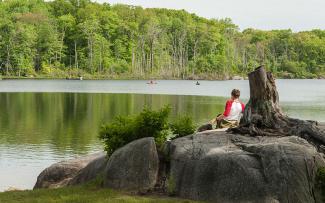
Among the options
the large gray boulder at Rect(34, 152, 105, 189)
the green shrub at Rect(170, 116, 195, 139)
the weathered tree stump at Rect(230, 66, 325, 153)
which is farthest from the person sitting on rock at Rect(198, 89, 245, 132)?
the large gray boulder at Rect(34, 152, 105, 189)

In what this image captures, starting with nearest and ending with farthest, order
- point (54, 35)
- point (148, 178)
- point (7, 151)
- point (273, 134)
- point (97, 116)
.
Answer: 1. point (148, 178)
2. point (273, 134)
3. point (7, 151)
4. point (97, 116)
5. point (54, 35)

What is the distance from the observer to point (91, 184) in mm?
12734

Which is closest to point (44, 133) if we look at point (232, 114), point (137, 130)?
point (232, 114)

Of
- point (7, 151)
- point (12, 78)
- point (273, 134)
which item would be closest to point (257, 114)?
point (273, 134)

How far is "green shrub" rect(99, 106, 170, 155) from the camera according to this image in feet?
44.9

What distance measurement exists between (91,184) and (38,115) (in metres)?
35.0

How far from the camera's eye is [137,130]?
1380 centimetres

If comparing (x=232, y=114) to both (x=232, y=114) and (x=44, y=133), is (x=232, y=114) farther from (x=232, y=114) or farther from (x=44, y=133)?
(x=44, y=133)

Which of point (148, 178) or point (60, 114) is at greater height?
point (148, 178)

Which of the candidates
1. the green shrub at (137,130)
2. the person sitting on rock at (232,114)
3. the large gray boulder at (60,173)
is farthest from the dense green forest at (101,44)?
the green shrub at (137,130)

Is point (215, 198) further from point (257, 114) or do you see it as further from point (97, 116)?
point (97, 116)

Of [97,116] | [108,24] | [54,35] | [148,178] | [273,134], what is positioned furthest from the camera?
[108,24]

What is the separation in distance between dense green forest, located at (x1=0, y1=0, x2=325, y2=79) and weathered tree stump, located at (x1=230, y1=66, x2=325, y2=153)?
136 m

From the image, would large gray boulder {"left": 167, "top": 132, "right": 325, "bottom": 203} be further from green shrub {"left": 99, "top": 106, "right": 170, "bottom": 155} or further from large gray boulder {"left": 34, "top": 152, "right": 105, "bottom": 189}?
large gray boulder {"left": 34, "top": 152, "right": 105, "bottom": 189}
